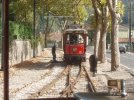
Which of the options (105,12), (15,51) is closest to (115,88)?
(15,51)

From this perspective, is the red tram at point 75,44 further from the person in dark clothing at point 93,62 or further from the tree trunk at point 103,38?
the person in dark clothing at point 93,62

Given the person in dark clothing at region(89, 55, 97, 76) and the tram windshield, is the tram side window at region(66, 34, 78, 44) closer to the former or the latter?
the tram windshield

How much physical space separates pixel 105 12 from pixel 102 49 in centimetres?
350

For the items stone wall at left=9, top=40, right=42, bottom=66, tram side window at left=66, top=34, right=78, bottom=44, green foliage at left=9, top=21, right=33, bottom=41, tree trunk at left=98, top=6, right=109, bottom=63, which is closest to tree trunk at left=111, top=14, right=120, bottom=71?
stone wall at left=9, top=40, right=42, bottom=66

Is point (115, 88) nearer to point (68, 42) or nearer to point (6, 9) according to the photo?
point (6, 9)

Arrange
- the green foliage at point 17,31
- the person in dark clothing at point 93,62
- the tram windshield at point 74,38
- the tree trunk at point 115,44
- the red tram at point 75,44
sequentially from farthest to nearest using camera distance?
the tram windshield at point 74,38 → the red tram at point 75,44 → the green foliage at point 17,31 → the tree trunk at point 115,44 → the person in dark clothing at point 93,62

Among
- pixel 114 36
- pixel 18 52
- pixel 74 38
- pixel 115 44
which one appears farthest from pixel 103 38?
pixel 114 36

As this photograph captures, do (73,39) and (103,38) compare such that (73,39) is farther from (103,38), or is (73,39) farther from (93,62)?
(93,62)

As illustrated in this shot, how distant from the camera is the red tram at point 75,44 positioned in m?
44.2

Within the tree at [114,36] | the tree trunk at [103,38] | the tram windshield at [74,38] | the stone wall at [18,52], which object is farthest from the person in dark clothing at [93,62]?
the tram windshield at [74,38]

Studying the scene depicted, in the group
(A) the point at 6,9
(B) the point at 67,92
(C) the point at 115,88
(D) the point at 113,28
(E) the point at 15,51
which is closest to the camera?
(C) the point at 115,88

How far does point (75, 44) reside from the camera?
4447 centimetres

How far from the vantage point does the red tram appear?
44156mm

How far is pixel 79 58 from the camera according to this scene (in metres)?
44.2
